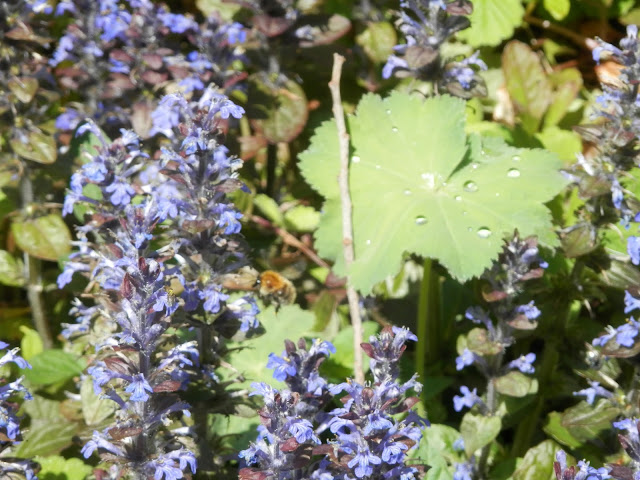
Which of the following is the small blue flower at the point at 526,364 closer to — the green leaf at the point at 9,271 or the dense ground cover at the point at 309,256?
the dense ground cover at the point at 309,256

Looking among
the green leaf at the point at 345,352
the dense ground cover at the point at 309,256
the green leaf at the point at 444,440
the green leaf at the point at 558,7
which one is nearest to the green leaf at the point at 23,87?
the dense ground cover at the point at 309,256

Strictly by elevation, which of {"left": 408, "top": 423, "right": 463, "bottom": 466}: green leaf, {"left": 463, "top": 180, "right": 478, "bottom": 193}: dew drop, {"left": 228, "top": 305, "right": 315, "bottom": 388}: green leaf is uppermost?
{"left": 463, "top": 180, "right": 478, "bottom": 193}: dew drop

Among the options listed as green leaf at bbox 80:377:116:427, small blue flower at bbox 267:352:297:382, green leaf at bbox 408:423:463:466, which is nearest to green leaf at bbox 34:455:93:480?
green leaf at bbox 80:377:116:427

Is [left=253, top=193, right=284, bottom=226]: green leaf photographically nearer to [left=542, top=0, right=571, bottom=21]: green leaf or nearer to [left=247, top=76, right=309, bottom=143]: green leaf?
[left=247, top=76, right=309, bottom=143]: green leaf

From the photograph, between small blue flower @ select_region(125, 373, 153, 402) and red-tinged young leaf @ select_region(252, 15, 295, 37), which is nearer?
small blue flower @ select_region(125, 373, 153, 402)

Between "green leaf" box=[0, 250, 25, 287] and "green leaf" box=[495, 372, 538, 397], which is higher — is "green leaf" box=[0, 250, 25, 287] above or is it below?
above

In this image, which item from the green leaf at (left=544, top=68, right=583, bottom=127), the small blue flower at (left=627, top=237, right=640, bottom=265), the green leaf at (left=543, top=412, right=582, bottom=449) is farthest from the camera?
the green leaf at (left=544, top=68, right=583, bottom=127)

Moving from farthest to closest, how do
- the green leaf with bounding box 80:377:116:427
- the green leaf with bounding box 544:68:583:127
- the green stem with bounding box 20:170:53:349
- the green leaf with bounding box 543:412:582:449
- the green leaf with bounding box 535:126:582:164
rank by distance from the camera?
the green leaf with bounding box 544:68:583:127 → the green leaf with bounding box 535:126:582:164 → the green stem with bounding box 20:170:53:349 → the green leaf with bounding box 543:412:582:449 → the green leaf with bounding box 80:377:116:427
